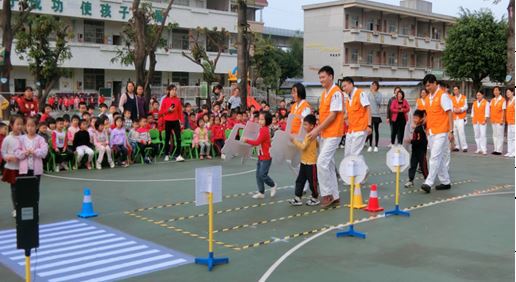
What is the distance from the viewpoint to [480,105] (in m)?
17.1

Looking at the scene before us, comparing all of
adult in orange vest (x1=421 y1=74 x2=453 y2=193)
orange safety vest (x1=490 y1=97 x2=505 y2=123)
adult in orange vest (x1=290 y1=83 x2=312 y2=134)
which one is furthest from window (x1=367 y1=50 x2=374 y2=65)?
adult in orange vest (x1=290 y1=83 x2=312 y2=134)

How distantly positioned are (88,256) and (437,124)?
21.5 ft

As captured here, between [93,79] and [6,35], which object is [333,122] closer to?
[6,35]

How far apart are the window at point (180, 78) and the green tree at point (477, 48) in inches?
853

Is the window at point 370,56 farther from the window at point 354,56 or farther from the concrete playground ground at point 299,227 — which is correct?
the concrete playground ground at point 299,227

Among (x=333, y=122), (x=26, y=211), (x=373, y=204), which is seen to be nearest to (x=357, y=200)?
(x=373, y=204)

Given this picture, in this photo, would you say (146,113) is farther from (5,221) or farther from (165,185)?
(5,221)

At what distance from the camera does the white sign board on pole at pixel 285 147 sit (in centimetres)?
914

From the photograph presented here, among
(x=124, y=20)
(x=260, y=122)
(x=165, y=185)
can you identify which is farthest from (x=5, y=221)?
(x=124, y=20)

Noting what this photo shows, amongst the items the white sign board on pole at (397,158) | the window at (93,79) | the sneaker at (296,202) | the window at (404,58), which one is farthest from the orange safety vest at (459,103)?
the window at (404,58)

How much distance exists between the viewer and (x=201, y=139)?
1563 centimetres

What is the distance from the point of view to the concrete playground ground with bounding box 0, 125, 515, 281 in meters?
5.78

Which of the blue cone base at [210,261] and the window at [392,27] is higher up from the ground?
the window at [392,27]

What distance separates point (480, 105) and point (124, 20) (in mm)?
33359
